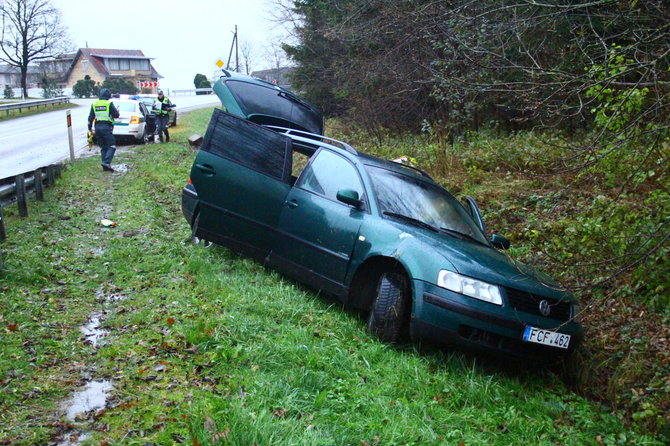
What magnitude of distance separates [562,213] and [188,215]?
4875 millimetres

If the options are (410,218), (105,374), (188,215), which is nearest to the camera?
(105,374)

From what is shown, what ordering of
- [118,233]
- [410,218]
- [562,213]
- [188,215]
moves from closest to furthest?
[410,218]
[188,215]
[562,213]
[118,233]

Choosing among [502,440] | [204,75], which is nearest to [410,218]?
[502,440]

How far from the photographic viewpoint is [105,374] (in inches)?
183

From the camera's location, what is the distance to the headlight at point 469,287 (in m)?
4.94

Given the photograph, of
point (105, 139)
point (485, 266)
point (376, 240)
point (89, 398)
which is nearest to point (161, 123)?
point (105, 139)

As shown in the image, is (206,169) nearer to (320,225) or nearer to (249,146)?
(249,146)

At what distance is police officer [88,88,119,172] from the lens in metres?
14.3

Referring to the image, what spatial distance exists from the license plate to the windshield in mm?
1367

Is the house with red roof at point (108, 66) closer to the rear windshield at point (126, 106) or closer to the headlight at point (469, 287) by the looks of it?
the rear windshield at point (126, 106)

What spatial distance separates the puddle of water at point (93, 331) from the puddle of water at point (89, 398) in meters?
0.79

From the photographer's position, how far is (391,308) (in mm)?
5301

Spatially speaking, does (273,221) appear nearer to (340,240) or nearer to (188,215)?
(340,240)

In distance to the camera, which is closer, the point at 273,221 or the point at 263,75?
the point at 273,221
